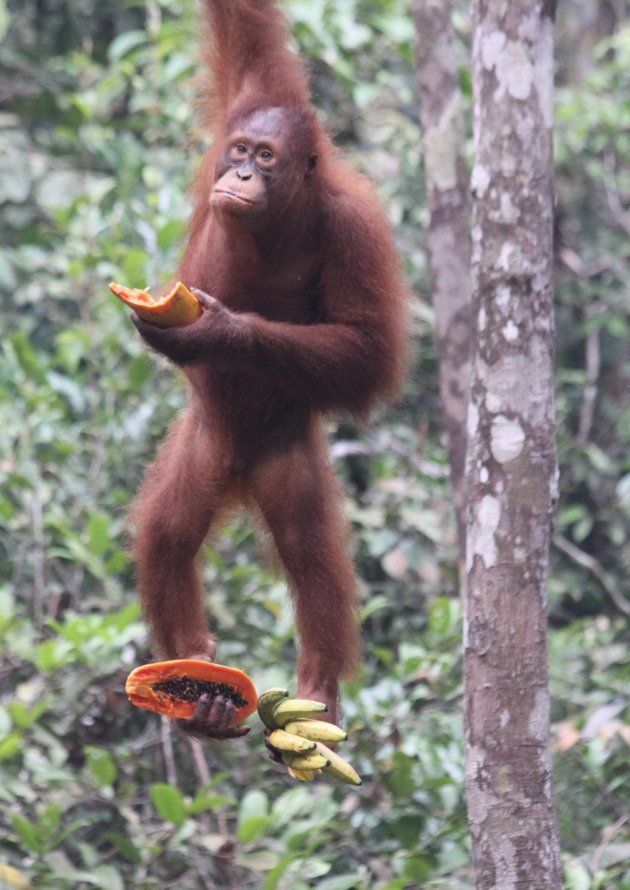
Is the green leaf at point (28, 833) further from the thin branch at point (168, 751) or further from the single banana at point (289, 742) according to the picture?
the single banana at point (289, 742)

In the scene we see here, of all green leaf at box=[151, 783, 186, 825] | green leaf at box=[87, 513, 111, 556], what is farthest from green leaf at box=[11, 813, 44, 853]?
green leaf at box=[87, 513, 111, 556]

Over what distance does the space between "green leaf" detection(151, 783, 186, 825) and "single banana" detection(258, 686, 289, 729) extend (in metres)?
0.65

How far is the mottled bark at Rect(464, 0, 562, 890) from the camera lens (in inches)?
100

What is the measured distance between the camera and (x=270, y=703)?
2.75m

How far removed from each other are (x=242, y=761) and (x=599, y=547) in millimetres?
2873

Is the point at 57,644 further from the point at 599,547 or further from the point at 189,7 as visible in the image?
the point at 599,547

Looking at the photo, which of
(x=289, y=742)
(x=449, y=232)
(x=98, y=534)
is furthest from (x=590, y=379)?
(x=289, y=742)

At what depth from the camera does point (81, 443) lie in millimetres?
4477

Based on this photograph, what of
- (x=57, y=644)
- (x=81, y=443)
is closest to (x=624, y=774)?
(x=57, y=644)

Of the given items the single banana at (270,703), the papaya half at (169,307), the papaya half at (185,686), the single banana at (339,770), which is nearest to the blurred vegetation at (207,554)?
the papaya half at (185,686)

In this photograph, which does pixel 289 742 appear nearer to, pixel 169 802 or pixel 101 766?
pixel 169 802

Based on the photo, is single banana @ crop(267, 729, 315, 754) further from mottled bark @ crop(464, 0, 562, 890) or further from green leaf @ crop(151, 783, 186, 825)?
green leaf @ crop(151, 783, 186, 825)

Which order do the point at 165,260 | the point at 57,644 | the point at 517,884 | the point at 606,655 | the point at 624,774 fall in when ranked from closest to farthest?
the point at 517,884, the point at 57,644, the point at 624,774, the point at 165,260, the point at 606,655

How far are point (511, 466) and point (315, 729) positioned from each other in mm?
682
